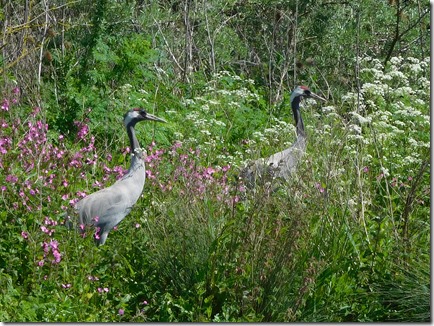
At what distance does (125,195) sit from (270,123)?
9.59 ft

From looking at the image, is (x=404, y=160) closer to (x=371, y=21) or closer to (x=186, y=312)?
(x=186, y=312)

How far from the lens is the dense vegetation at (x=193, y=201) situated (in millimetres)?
5426

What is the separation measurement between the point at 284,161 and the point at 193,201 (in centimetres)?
63

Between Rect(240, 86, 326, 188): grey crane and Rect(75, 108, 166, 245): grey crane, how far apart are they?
0.79 meters

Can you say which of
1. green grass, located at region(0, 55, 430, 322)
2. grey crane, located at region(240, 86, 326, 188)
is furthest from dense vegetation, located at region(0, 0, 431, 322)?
grey crane, located at region(240, 86, 326, 188)

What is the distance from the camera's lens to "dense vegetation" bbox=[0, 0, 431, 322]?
5426 mm

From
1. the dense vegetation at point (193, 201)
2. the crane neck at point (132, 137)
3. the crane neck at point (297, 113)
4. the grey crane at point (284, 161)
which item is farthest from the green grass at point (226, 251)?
the crane neck at point (297, 113)

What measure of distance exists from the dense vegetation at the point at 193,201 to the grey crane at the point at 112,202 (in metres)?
0.10

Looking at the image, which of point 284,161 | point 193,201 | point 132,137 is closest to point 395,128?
point 284,161

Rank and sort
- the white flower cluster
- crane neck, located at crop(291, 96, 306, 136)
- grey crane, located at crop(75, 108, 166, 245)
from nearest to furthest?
grey crane, located at crop(75, 108, 166, 245) → the white flower cluster → crane neck, located at crop(291, 96, 306, 136)

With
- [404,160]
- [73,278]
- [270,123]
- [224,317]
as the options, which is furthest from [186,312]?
[270,123]

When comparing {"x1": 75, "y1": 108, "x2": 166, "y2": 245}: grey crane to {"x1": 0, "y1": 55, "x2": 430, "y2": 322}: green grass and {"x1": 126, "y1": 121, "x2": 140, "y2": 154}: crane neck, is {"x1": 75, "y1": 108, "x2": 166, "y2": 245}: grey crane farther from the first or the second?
{"x1": 126, "y1": 121, "x2": 140, "y2": 154}: crane neck

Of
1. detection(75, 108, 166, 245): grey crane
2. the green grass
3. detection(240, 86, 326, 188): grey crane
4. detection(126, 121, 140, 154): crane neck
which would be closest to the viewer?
the green grass

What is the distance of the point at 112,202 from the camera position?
6.72 m
